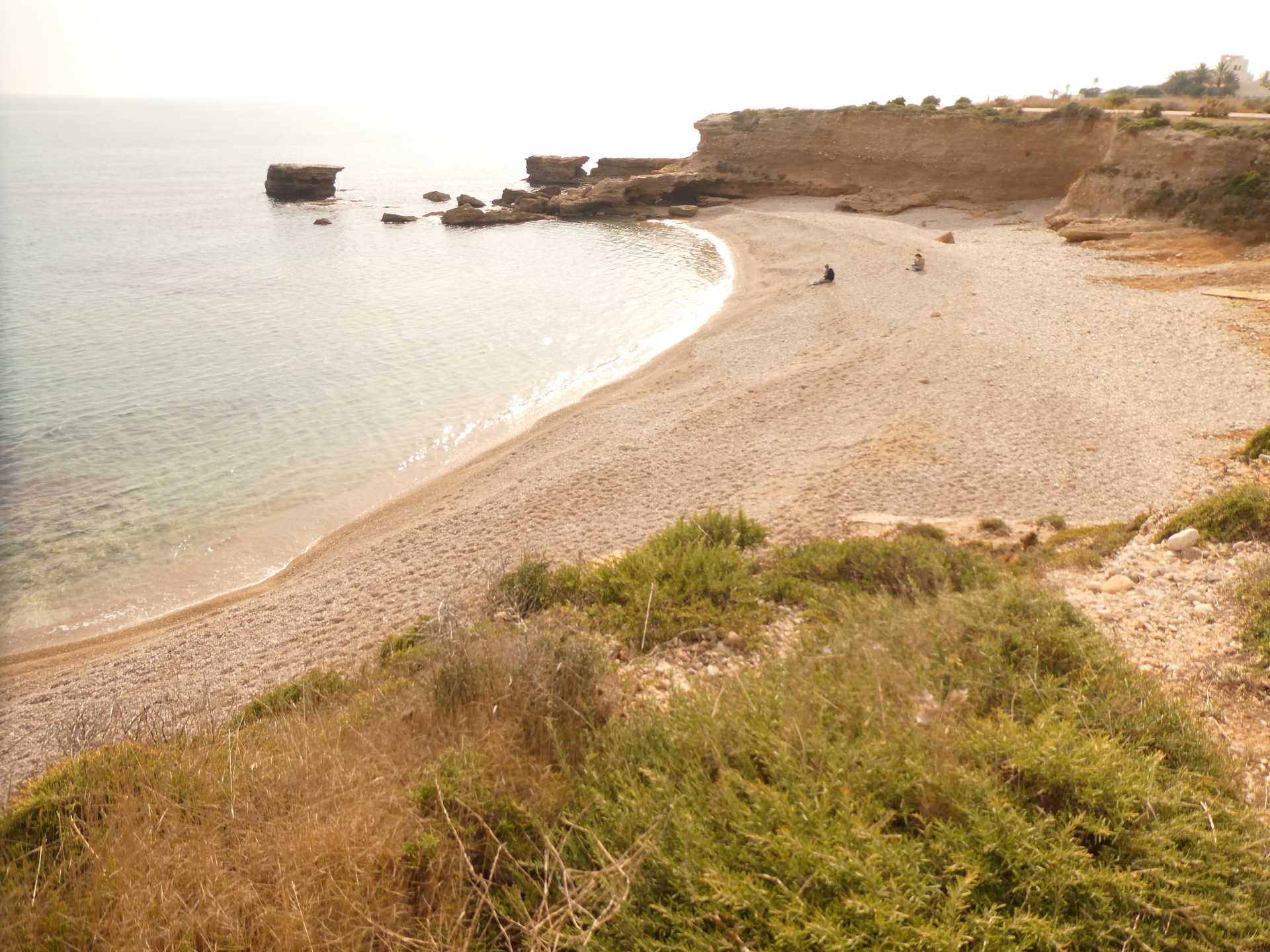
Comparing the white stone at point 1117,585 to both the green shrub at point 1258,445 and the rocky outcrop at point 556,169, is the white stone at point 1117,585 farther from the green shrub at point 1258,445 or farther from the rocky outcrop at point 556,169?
the rocky outcrop at point 556,169

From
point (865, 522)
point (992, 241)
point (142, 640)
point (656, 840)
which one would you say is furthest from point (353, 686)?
point (992, 241)

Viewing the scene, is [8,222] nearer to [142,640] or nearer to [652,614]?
[142,640]

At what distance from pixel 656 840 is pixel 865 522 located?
8.16 meters

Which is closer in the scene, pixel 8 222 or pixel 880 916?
pixel 880 916

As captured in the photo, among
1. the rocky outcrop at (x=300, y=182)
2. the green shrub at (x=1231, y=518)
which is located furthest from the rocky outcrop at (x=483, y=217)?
the green shrub at (x=1231, y=518)

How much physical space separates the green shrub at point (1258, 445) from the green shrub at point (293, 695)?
1366 centimetres

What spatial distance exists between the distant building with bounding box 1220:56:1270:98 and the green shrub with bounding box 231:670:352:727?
66080 millimetres

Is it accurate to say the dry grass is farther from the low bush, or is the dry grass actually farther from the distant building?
the distant building

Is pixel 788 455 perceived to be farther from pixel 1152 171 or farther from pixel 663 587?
pixel 1152 171

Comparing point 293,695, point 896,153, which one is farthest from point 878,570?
point 896,153

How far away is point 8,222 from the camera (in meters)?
45.2

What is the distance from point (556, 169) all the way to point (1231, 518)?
212 feet

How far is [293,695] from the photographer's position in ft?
25.7

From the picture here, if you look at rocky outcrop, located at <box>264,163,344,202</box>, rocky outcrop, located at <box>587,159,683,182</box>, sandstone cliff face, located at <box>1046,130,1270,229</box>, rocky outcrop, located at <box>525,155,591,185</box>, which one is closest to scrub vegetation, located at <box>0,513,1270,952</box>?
sandstone cliff face, located at <box>1046,130,1270,229</box>
